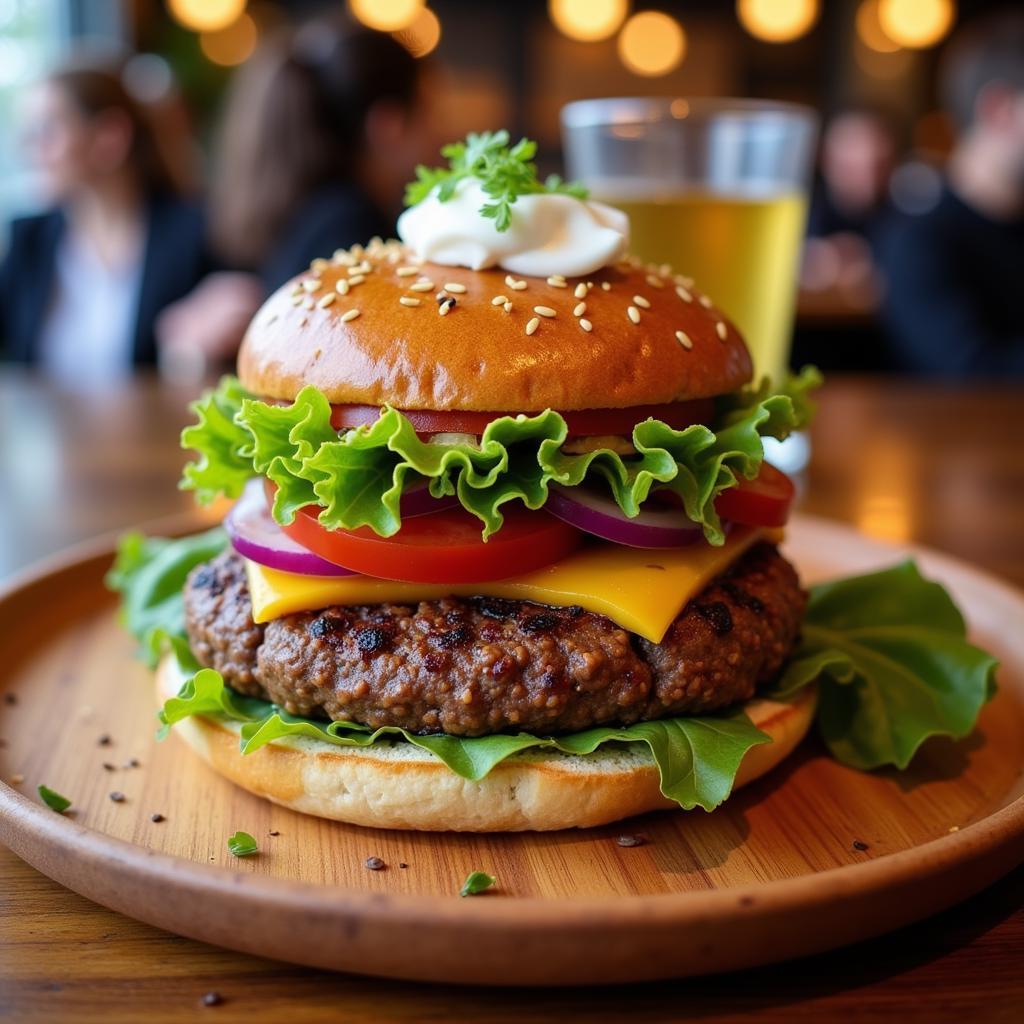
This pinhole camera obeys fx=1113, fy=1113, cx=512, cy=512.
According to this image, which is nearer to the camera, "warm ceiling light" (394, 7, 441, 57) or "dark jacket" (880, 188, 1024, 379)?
"dark jacket" (880, 188, 1024, 379)

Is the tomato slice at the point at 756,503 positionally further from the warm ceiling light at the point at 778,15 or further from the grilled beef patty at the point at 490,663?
the warm ceiling light at the point at 778,15

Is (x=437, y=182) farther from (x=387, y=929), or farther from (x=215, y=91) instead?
(x=215, y=91)

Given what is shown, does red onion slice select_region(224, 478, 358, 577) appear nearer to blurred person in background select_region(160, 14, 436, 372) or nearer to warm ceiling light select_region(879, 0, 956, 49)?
blurred person in background select_region(160, 14, 436, 372)

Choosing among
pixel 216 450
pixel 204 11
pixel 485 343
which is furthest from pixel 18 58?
pixel 485 343

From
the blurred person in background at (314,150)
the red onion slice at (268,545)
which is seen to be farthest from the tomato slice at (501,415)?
the blurred person in background at (314,150)

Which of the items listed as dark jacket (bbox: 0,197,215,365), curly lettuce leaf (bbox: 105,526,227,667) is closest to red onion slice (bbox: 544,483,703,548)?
curly lettuce leaf (bbox: 105,526,227,667)
